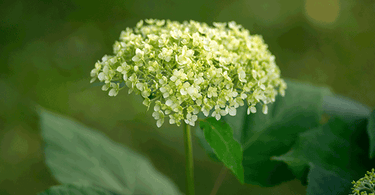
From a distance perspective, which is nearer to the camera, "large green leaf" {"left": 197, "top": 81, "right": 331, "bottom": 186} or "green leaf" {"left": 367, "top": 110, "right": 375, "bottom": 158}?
"green leaf" {"left": 367, "top": 110, "right": 375, "bottom": 158}

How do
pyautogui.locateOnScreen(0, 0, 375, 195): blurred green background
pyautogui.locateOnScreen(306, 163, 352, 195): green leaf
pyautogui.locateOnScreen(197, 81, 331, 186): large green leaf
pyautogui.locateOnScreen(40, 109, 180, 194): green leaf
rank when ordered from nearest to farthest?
pyautogui.locateOnScreen(306, 163, 352, 195): green leaf → pyautogui.locateOnScreen(197, 81, 331, 186): large green leaf → pyautogui.locateOnScreen(40, 109, 180, 194): green leaf → pyautogui.locateOnScreen(0, 0, 375, 195): blurred green background

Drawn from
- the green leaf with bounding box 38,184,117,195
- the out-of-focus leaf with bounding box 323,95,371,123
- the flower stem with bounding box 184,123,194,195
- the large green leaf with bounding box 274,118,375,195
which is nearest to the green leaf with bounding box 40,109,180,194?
the green leaf with bounding box 38,184,117,195

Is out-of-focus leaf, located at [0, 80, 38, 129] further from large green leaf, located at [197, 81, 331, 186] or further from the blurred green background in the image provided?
large green leaf, located at [197, 81, 331, 186]

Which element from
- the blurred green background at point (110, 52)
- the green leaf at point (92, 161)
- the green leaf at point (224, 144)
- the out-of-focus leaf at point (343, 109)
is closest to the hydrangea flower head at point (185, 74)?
the green leaf at point (224, 144)

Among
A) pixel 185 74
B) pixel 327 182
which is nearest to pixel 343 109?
pixel 327 182

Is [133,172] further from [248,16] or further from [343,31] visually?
[343,31]

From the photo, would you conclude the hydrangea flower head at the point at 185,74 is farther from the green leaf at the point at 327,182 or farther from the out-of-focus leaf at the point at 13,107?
the out-of-focus leaf at the point at 13,107
